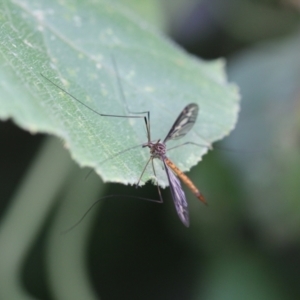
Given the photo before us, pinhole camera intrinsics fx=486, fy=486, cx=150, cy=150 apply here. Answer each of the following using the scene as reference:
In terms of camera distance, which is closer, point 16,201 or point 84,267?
point 16,201

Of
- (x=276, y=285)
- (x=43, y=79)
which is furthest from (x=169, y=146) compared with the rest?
(x=276, y=285)

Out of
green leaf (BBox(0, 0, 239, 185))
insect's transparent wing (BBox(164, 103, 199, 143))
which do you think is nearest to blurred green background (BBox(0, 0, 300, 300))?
green leaf (BBox(0, 0, 239, 185))

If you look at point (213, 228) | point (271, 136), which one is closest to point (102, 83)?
point (213, 228)


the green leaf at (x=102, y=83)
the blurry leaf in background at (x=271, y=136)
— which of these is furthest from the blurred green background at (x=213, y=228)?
the green leaf at (x=102, y=83)

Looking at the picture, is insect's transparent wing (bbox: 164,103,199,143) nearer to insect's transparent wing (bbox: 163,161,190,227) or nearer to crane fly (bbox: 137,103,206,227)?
crane fly (bbox: 137,103,206,227)

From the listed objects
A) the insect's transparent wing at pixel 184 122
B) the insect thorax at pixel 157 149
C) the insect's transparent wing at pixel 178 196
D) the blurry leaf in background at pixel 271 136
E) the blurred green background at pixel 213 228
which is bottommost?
the blurred green background at pixel 213 228

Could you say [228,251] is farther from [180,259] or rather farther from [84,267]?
[84,267]

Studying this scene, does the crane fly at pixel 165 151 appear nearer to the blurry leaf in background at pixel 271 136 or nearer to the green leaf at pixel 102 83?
the green leaf at pixel 102 83
